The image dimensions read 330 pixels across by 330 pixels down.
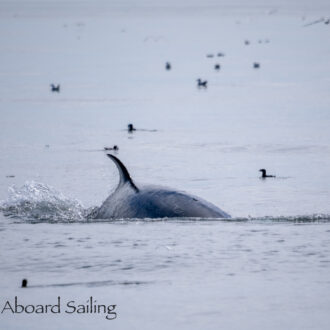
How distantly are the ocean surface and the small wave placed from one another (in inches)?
1.4

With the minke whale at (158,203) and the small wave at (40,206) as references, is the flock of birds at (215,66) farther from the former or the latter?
the minke whale at (158,203)

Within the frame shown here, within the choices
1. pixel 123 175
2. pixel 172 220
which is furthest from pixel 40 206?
pixel 172 220

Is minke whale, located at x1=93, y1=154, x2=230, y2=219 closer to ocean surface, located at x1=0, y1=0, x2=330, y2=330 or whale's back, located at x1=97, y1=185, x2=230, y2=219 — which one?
whale's back, located at x1=97, y1=185, x2=230, y2=219

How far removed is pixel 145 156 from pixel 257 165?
3116 mm

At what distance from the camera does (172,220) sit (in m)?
17.3

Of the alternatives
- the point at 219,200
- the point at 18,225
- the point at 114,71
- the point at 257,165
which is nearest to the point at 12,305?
the point at 18,225

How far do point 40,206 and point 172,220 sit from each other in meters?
4.07

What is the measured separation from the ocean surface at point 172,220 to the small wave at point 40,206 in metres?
0.04

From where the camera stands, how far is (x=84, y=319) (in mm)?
13211

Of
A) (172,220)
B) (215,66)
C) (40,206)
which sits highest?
(215,66)

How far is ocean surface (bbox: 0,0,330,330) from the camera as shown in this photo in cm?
1377

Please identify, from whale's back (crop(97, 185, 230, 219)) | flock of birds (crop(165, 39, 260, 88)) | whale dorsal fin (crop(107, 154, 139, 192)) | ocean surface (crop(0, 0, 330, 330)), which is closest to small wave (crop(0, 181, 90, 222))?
ocean surface (crop(0, 0, 330, 330))

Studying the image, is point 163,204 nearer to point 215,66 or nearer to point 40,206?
point 40,206

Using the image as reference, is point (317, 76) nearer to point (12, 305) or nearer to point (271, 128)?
point (271, 128)
